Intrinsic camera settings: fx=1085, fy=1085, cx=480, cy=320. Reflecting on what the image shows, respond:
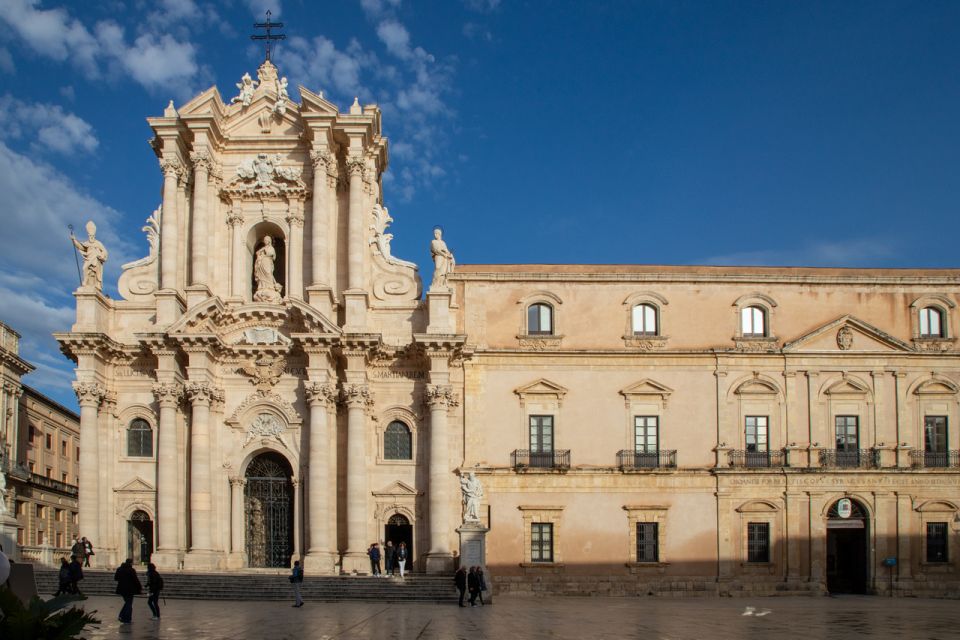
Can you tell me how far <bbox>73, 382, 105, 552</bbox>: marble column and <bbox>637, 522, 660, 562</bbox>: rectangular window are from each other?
709 inches

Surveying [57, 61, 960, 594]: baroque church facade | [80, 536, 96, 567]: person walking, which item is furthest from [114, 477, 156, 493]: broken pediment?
[80, 536, 96, 567]: person walking

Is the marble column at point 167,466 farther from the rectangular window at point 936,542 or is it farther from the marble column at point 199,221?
the rectangular window at point 936,542

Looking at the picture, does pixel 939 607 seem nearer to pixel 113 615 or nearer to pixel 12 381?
pixel 113 615

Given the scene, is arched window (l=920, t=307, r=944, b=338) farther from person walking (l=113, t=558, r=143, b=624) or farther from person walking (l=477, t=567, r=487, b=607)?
person walking (l=113, t=558, r=143, b=624)

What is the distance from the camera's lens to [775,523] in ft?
123

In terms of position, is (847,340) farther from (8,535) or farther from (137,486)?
(8,535)

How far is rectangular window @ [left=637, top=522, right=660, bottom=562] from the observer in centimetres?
3703

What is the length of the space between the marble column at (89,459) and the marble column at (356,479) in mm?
8131

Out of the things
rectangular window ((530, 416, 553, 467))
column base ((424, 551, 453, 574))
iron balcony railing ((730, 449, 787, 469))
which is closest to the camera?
column base ((424, 551, 453, 574))

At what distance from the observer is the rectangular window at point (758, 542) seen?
37.3 m

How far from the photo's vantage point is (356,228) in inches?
1468

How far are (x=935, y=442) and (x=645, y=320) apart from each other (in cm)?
1103

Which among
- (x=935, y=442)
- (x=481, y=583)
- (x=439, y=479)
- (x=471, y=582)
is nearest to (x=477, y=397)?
(x=439, y=479)

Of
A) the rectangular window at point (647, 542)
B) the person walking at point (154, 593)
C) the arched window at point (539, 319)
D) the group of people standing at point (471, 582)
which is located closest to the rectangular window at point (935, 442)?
the rectangular window at point (647, 542)
